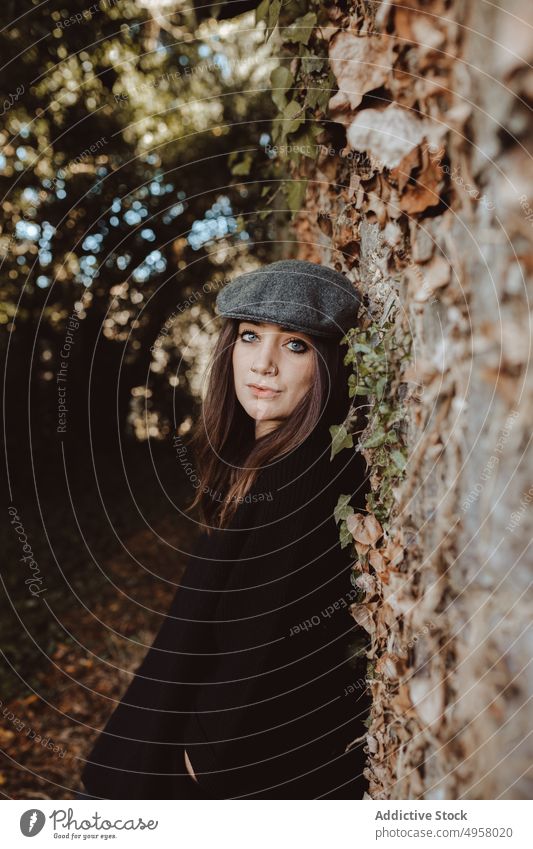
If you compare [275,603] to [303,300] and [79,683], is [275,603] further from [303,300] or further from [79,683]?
[79,683]

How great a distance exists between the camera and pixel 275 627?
147cm

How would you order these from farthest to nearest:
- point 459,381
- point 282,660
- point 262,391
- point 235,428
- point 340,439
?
1. point 235,428
2. point 262,391
3. point 282,660
4. point 340,439
5. point 459,381

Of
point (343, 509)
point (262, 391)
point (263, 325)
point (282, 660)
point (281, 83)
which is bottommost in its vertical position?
point (282, 660)

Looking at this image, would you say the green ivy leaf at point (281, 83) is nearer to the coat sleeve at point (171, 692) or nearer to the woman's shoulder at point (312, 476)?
the woman's shoulder at point (312, 476)

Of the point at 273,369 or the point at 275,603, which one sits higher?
the point at 273,369

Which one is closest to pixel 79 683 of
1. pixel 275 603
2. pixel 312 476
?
pixel 275 603

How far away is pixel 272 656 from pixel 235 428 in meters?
0.71

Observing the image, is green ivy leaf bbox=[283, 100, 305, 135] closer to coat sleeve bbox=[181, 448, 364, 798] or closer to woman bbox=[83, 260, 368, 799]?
woman bbox=[83, 260, 368, 799]

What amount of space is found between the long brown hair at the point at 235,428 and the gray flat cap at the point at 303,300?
84 mm

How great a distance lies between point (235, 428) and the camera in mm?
1861

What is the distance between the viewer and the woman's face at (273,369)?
61.7 inches

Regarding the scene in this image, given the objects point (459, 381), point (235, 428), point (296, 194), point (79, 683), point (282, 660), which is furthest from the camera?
point (79, 683)

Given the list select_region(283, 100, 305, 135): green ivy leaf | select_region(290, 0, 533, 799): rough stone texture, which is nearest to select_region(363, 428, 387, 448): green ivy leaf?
select_region(290, 0, 533, 799): rough stone texture

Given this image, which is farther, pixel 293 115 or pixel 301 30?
pixel 293 115
